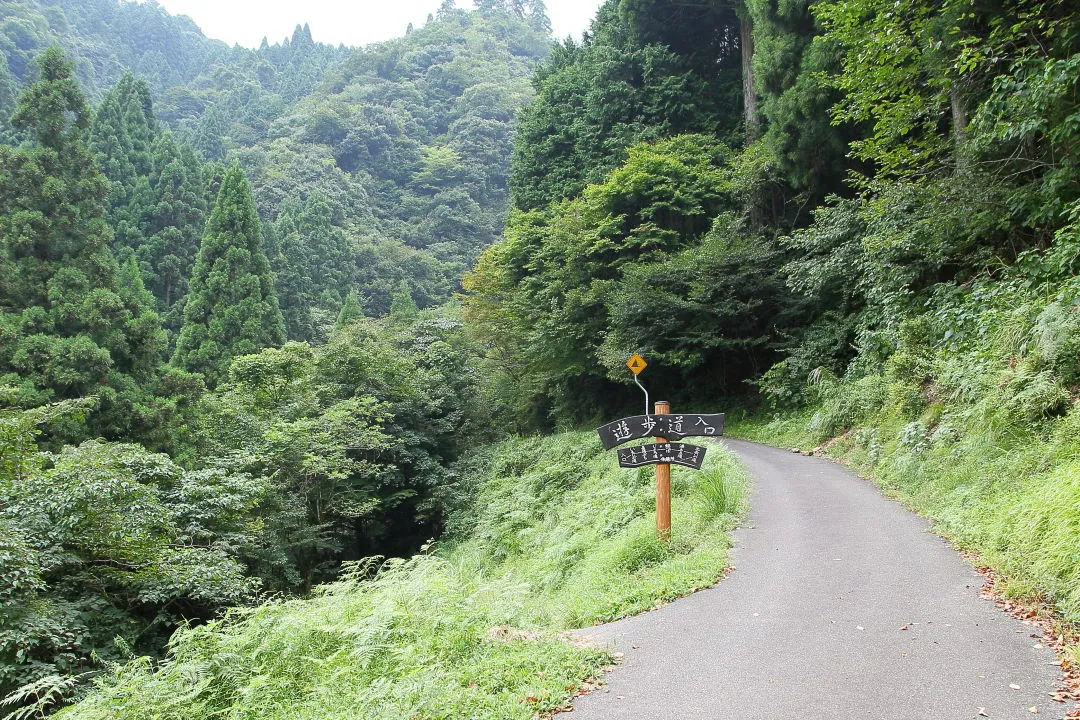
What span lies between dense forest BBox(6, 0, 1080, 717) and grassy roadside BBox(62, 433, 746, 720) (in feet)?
0.40

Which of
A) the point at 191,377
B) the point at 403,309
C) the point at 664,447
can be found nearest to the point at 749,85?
the point at 664,447

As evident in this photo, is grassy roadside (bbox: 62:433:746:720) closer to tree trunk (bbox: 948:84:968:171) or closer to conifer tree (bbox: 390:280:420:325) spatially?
tree trunk (bbox: 948:84:968:171)

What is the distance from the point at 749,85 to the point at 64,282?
2273cm

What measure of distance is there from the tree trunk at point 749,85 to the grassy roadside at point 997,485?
14.1m

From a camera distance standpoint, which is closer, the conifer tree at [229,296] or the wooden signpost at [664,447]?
the wooden signpost at [664,447]

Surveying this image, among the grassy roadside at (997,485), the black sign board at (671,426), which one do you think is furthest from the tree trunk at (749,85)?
the black sign board at (671,426)

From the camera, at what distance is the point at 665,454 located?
745 cm

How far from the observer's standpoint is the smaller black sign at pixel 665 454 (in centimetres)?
739

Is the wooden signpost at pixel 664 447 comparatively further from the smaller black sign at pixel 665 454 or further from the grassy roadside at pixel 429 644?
the grassy roadside at pixel 429 644

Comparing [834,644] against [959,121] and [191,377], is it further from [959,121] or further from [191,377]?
[191,377]

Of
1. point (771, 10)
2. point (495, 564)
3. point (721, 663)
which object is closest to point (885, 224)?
point (771, 10)

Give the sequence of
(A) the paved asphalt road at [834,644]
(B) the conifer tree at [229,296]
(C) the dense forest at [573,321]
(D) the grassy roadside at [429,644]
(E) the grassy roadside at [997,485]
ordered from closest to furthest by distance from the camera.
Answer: (A) the paved asphalt road at [834,644] < (D) the grassy roadside at [429,644] < (E) the grassy roadside at [997,485] < (C) the dense forest at [573,321] < (B) the conifer tree at [229,296]

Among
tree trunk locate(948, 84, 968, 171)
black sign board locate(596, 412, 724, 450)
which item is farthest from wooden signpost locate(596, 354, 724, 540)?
tree trunk locate(948, 84, 968, 171)

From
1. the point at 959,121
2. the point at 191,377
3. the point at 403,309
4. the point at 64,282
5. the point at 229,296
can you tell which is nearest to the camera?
the point at 959,121
